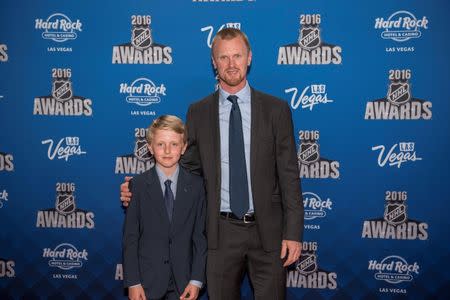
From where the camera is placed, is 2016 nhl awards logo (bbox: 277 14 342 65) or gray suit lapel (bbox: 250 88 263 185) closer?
gray suit lapel (bbox: 250 88 263 185)

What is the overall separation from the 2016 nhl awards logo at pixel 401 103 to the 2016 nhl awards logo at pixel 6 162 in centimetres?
274

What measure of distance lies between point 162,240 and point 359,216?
1.60 metres

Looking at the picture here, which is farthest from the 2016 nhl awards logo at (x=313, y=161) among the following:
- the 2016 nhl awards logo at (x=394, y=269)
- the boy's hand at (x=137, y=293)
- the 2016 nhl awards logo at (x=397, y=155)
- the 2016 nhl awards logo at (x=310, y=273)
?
the boy's hand at (x=137, y=293)

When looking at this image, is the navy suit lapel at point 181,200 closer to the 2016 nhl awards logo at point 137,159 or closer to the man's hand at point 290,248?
the man's hand at point 290,248

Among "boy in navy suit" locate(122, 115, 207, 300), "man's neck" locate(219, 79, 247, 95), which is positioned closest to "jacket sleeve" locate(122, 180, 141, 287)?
"boy in navy suit" locate(122, 115, 207, 300)

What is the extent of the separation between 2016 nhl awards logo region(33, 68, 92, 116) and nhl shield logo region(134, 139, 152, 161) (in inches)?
16.9

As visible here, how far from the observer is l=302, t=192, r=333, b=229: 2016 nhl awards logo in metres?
3.12

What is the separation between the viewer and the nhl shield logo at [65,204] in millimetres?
3309

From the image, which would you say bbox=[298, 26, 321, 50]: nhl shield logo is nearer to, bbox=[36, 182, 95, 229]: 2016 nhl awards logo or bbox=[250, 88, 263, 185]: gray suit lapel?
bbox=[250, 88, 263, 185]: gray suit lapel

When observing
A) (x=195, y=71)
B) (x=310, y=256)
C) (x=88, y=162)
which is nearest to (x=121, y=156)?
(x=88, y=162)

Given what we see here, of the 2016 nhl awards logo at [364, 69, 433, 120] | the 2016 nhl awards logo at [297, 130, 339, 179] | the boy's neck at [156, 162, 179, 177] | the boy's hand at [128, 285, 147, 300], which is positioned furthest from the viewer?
the 2016 nhl awards logo at [297, 130, 339, 179]

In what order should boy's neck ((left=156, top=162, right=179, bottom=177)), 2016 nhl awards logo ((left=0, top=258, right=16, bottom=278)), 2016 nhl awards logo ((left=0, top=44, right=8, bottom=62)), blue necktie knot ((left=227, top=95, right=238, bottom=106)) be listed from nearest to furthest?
boy's neck ((left=156, top=162, right=179, bottom=177)) < blue necktie knot ((left=227, top=95, right=238, bottom=106)) < 2016 nhl awards logo ((left=0, top=44, right=8, bottom=62)) < 2016 nhl awards logo ((left=0, top=258, right=16, bottom=278))

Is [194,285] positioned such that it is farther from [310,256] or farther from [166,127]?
[310,256]

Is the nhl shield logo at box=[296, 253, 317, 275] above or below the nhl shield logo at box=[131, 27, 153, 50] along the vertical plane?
Answer: below
